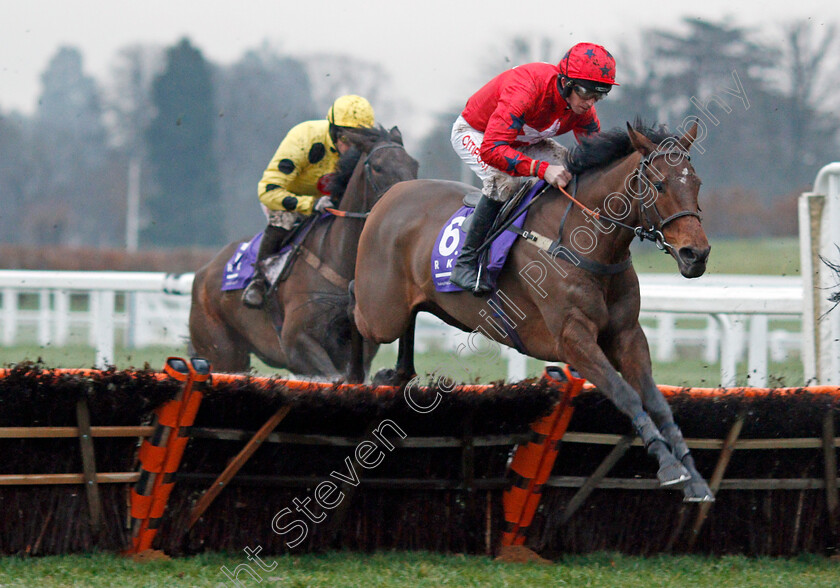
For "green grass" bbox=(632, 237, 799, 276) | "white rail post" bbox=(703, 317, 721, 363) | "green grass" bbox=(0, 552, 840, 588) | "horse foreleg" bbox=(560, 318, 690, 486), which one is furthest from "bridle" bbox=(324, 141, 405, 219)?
"green grass" bbox=(632, 237, 799, 276)

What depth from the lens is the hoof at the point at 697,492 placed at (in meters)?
3.38

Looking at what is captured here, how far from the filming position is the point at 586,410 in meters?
3.86

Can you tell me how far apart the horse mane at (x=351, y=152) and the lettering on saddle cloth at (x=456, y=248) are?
115cm

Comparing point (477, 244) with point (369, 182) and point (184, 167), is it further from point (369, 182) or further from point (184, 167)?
point (184, 167)

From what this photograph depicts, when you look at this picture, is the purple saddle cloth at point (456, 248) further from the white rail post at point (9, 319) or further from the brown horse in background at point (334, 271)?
the white rail post at point (9, 319)

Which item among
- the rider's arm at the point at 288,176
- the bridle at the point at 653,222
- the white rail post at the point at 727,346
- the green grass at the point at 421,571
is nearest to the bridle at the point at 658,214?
the bridle at the point at 653,222

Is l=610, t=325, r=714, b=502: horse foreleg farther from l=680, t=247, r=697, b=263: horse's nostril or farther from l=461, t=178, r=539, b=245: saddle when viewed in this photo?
l=461, t=178, r=539, b=245: saddle

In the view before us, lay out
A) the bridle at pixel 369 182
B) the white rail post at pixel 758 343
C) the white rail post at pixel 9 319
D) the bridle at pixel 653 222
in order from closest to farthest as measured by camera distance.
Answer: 1. the bridle at pixel 653 222
2. the bridle at pixel 369 182
3. the white rail post at pixel 758 343
4. the white rail post at pixel 9 319

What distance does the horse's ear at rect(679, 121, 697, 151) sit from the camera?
139 inches

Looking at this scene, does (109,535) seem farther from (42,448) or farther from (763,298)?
(763,298)

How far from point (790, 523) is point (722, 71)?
1060 cm

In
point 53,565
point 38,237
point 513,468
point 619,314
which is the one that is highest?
point 38,237

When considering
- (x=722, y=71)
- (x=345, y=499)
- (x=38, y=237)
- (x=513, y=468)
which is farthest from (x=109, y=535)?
(x=38, y=237)

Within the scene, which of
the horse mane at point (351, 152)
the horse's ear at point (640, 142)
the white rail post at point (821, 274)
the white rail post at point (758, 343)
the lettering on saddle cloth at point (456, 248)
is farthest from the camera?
the white rail post at point (758, 343)
